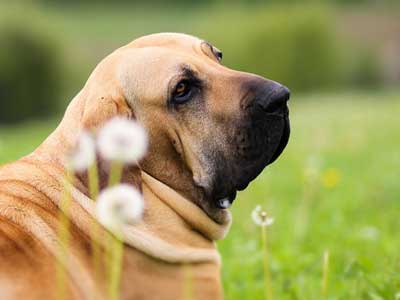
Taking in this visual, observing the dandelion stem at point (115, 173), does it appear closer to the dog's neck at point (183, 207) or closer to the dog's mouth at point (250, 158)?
the dog's neck at point (183, 207)

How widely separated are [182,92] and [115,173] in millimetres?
642

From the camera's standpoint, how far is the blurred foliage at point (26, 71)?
1329 inches

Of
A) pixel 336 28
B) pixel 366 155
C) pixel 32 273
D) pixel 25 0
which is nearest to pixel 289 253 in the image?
pixel 32 273

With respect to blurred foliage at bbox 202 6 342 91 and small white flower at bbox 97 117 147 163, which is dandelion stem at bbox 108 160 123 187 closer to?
small white flower at bbox 97 117 147 163

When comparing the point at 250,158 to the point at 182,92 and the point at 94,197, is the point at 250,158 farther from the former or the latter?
the point at 94,197

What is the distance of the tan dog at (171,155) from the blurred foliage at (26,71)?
1187 inches

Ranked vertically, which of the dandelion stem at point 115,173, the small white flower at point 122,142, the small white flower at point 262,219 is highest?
the small white flower at point 122,142

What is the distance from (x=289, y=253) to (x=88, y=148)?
344 centimetres

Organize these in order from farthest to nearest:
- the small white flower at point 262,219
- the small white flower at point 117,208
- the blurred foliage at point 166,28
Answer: the blurred foliage at point 166,28
the small white flower at point 262,219
the small white flower at point 117,208

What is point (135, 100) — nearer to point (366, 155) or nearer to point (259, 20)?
point (366, 155)

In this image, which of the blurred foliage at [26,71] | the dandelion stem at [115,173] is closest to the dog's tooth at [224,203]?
the dandelion stem at [115,173]

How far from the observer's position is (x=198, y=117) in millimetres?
4082

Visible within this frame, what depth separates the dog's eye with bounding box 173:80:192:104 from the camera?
4.11 meters

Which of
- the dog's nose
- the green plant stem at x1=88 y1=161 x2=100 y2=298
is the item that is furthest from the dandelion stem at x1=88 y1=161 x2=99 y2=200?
the dog's nose
